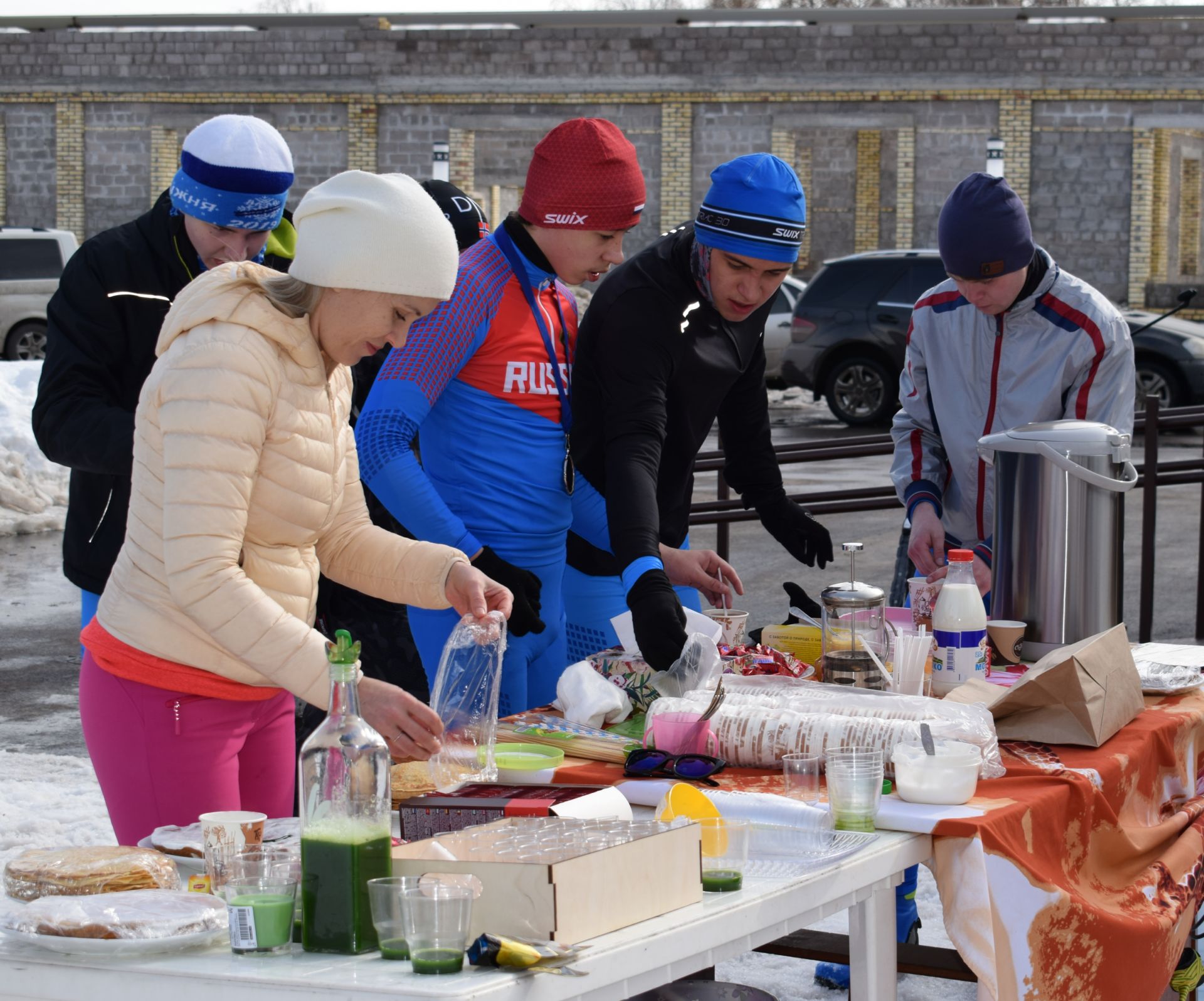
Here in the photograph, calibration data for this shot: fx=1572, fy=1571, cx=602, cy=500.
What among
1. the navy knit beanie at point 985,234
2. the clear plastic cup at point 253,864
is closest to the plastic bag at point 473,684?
the clear plastic cup at point 253,864

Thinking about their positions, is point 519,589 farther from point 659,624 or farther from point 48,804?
point 48,804

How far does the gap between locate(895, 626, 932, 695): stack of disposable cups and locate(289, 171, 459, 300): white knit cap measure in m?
1.24

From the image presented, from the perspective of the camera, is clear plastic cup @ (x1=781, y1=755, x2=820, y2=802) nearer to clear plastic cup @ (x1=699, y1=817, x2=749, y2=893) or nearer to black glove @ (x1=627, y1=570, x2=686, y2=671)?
clear plastic cup @ (x1=699, y1=817, x2=749, y2=893)

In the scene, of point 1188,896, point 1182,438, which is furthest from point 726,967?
point 1182,438

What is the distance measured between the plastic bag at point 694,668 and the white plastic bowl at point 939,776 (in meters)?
0.55

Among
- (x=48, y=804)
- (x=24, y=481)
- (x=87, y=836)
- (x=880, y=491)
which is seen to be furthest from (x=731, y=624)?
(x=24, y=481)

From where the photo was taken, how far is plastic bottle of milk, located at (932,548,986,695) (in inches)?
127

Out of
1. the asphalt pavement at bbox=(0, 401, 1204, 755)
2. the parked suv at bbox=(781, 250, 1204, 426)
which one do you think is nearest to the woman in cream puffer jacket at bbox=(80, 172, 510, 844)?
the asphalt pavement at bbox=(0, 401, 1204, 755)

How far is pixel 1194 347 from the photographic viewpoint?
684 inches

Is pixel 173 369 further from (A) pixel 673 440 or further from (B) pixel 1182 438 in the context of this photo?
(B) pixel 1182 438

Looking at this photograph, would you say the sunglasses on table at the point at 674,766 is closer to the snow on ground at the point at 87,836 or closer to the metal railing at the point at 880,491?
the snow on ground at the point at 87,836

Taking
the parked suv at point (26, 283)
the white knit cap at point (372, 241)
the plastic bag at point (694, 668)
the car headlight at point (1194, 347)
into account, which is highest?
the parked suv at point (26, 283)

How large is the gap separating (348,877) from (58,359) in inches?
75.3

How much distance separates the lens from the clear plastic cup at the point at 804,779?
7.88 ft
